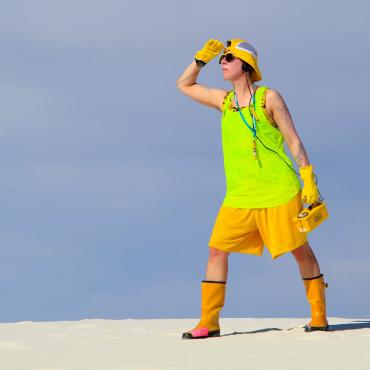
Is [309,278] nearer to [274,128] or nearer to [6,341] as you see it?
[274,128]

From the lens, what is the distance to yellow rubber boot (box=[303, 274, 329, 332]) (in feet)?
20.0

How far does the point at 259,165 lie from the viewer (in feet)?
19.5

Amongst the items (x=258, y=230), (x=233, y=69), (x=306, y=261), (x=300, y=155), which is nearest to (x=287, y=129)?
(x=300, y=155)

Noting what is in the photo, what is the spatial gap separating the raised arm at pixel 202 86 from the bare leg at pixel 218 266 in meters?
1.05

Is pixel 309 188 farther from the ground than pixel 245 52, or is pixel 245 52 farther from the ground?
pixel 245 52

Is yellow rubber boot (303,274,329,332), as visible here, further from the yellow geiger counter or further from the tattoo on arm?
the tattoo on arm

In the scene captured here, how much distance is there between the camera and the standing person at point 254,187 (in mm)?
5934

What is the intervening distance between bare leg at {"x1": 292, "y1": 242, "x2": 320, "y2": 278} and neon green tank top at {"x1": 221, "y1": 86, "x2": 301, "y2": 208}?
14.8 inches

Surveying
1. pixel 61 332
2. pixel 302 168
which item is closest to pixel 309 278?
pixel 302 168

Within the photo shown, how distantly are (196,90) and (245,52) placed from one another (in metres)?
0.50

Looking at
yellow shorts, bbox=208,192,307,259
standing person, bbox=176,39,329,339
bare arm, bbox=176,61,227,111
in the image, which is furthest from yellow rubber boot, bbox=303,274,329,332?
bare arm, bbox=176,61,227,111

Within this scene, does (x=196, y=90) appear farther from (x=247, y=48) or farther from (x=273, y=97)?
(x=273, y=97)

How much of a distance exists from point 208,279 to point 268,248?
485 mm

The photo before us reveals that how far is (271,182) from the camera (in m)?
5.95
